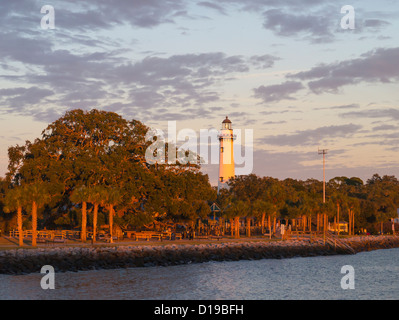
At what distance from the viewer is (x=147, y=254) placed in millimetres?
50406

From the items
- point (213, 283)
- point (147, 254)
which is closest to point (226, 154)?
point (147, 254)

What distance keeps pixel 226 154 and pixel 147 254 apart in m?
64.1

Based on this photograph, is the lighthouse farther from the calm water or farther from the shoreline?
the calm water

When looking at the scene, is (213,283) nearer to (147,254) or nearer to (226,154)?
(147,254)

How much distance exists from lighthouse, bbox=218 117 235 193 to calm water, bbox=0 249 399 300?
189ft

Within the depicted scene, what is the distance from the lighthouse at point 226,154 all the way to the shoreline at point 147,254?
135 ft

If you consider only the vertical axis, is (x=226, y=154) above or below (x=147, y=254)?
above

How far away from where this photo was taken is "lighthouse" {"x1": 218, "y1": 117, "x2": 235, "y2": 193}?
4338 inches

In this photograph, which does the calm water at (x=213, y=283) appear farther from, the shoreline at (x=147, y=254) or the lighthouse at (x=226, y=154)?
the lighthouse at (x=226, y=154)

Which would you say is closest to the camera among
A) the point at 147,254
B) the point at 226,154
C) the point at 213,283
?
the point at 213,283

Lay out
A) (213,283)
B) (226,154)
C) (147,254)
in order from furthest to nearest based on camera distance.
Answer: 1. (226,154)
2. (147,254)
3. (213,283)

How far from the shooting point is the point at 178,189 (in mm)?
67125

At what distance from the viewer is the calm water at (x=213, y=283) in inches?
1369

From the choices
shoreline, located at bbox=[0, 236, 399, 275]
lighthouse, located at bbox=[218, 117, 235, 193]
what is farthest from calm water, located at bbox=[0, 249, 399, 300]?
lighthouse, located at bbox=[218, 117, 235, 193]
